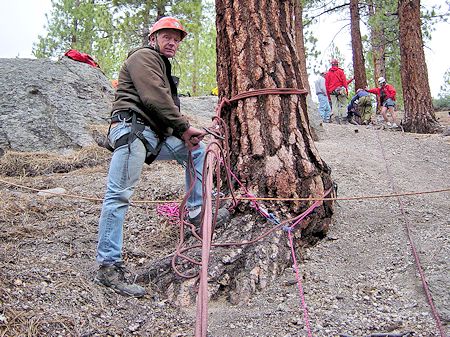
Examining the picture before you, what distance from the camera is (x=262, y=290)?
8.66 feet

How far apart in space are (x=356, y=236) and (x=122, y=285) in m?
1.65

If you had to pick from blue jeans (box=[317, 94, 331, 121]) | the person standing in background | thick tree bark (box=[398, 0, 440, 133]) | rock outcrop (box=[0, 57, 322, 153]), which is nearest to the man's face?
rock outcrop (box=[0, 57, 322, 153])

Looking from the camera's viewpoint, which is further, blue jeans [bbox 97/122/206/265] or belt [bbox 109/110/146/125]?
belt [bbox 109/110/146/125]

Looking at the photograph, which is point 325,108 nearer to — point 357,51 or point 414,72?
point 414,72

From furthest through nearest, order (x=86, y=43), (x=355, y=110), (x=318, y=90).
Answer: (x=86, y=43), (x=355, y=110), (x=318, y=90)

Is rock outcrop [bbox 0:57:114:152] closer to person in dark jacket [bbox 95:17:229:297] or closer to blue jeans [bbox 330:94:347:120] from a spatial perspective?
person in dark jacket [bbox 95:17:229:297]

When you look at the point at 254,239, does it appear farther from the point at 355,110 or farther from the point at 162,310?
the point at 355,110

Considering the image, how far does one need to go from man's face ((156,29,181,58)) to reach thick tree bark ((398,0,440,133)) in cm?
685

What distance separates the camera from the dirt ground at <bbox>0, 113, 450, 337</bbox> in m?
2.23

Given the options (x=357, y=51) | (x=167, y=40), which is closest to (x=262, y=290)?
(x=167, y=40)

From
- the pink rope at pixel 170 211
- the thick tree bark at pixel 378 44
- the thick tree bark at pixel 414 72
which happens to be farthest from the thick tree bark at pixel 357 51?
the pink rope at pixel 170 211

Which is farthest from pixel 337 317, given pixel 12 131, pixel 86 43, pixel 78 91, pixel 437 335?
pixel 86 43

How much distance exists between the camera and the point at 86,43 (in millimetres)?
18375

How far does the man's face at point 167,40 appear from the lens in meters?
2.87
